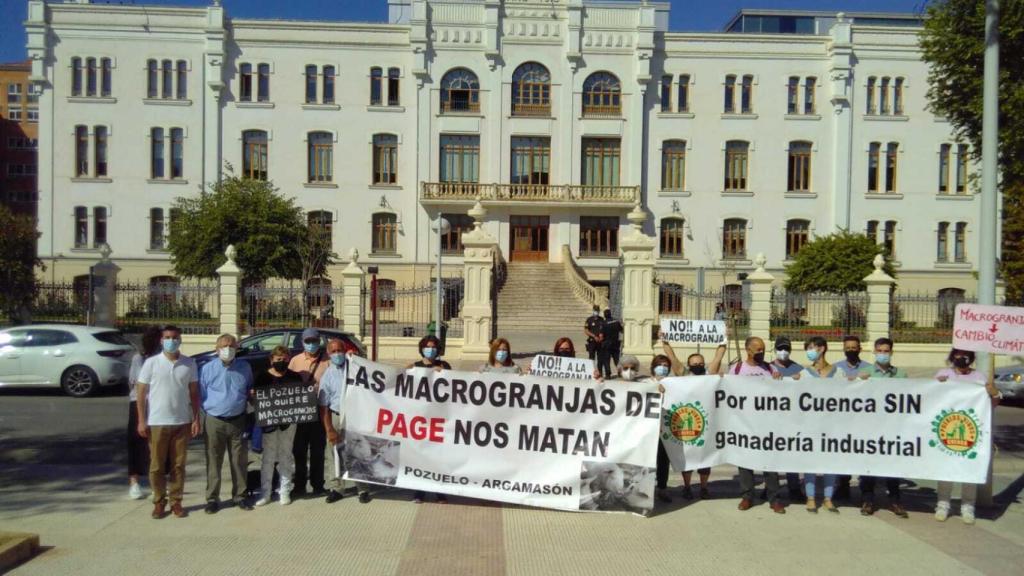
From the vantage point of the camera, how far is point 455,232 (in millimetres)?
39281

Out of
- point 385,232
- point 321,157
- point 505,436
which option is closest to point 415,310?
point 385,232

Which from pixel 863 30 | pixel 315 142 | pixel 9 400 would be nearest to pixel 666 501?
pixel 9 400

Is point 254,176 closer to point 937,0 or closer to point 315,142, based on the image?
point 315,142

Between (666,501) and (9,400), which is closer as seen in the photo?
(666,501)

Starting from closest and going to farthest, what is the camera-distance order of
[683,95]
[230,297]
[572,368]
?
[572,368] < [230,297] < [683,95]

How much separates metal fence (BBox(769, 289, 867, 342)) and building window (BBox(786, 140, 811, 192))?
17974 millimetres

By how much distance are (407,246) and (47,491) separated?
99.9 feet

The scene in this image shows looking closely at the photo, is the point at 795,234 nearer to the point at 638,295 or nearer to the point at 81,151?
the point at 638,295

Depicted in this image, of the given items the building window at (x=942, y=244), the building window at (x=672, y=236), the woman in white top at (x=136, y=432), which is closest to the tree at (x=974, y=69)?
the woman in white top at (x=136, y=432)

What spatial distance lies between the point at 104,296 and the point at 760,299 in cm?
1773

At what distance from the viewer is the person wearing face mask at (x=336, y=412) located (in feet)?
26.5

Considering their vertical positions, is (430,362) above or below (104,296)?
below

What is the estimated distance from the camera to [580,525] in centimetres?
740

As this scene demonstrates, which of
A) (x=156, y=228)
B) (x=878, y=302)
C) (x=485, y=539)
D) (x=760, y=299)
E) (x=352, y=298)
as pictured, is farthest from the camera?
(x=156, y=228)
